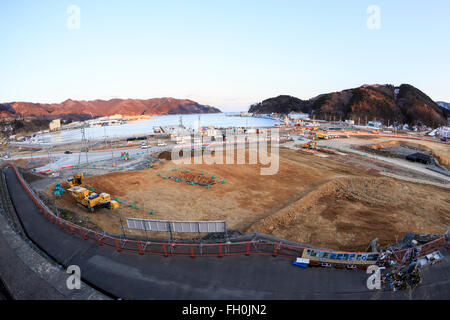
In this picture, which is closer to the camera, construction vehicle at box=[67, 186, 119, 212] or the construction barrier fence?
the construction barrier fence

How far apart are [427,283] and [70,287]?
54.5ft

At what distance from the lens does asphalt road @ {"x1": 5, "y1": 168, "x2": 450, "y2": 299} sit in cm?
909

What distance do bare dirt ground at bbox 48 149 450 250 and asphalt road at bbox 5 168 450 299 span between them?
5717 millimetres

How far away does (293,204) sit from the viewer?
840 inches

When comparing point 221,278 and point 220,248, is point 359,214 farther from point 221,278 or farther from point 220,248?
point 221,278

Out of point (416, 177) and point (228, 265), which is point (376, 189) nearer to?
point (416, 177)

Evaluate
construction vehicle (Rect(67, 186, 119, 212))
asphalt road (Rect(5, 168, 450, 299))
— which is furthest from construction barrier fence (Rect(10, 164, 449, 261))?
construction vehicle (Rect(67, 186, 119, 212))

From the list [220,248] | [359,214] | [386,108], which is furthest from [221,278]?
[386,108]

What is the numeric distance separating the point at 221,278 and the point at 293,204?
13.6 metres

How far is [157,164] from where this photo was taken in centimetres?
3841

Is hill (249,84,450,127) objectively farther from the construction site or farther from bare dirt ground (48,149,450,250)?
bare dirt ground (48,149,450,250)

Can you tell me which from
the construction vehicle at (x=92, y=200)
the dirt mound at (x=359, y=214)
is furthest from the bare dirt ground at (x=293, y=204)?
the construction vehicle at (x=92, y=200)

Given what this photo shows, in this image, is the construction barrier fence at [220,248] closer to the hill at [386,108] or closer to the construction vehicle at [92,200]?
the construction vehicle at [92,200]

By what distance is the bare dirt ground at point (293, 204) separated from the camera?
17594 millimetres
